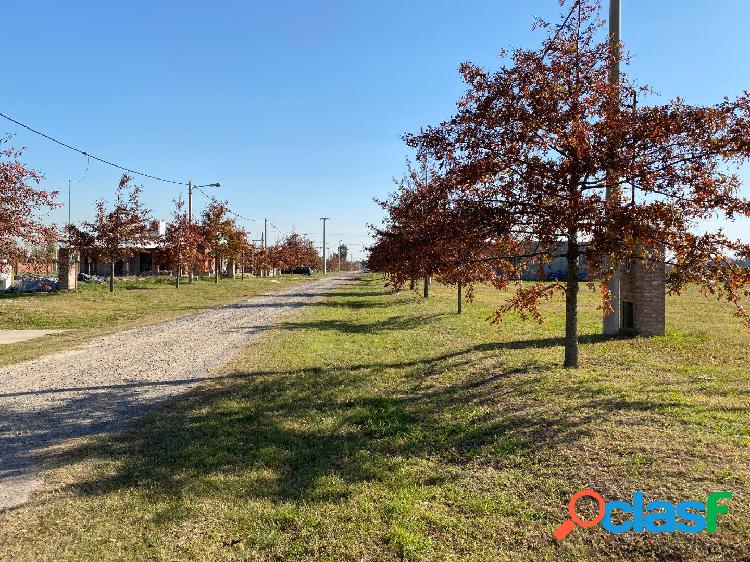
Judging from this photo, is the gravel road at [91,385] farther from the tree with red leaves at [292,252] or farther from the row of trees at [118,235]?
the tree with red leaves at [292,252]

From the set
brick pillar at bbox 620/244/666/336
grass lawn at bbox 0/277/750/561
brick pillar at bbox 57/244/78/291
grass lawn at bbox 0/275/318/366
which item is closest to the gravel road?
grass lawn at bbox 0/277/750/561

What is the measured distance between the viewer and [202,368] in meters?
9.23

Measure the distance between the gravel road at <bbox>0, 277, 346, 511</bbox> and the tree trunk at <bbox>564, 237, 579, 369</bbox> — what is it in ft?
17.9

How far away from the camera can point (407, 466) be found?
4.79m

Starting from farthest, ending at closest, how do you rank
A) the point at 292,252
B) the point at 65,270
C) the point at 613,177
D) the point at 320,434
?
the point at 292,252 < the point at 65,270 < the point at 613,177 < the point at 320,434

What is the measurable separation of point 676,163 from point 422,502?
16.7 ft

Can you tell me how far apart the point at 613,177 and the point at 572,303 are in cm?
192

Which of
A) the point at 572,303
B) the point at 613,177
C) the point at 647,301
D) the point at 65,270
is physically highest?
the point at 613,177

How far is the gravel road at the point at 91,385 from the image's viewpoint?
5266mm

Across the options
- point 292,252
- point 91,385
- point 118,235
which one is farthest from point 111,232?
point 292,252

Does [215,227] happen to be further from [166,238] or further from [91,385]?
[91,385]

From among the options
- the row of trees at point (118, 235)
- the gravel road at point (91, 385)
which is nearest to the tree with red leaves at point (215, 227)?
the row of trees at point (118, 235)

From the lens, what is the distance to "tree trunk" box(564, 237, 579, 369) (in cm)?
750

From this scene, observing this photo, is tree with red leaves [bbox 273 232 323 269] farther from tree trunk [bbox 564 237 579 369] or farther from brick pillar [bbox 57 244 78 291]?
tree trunk [bbox 564 237 579 369]
